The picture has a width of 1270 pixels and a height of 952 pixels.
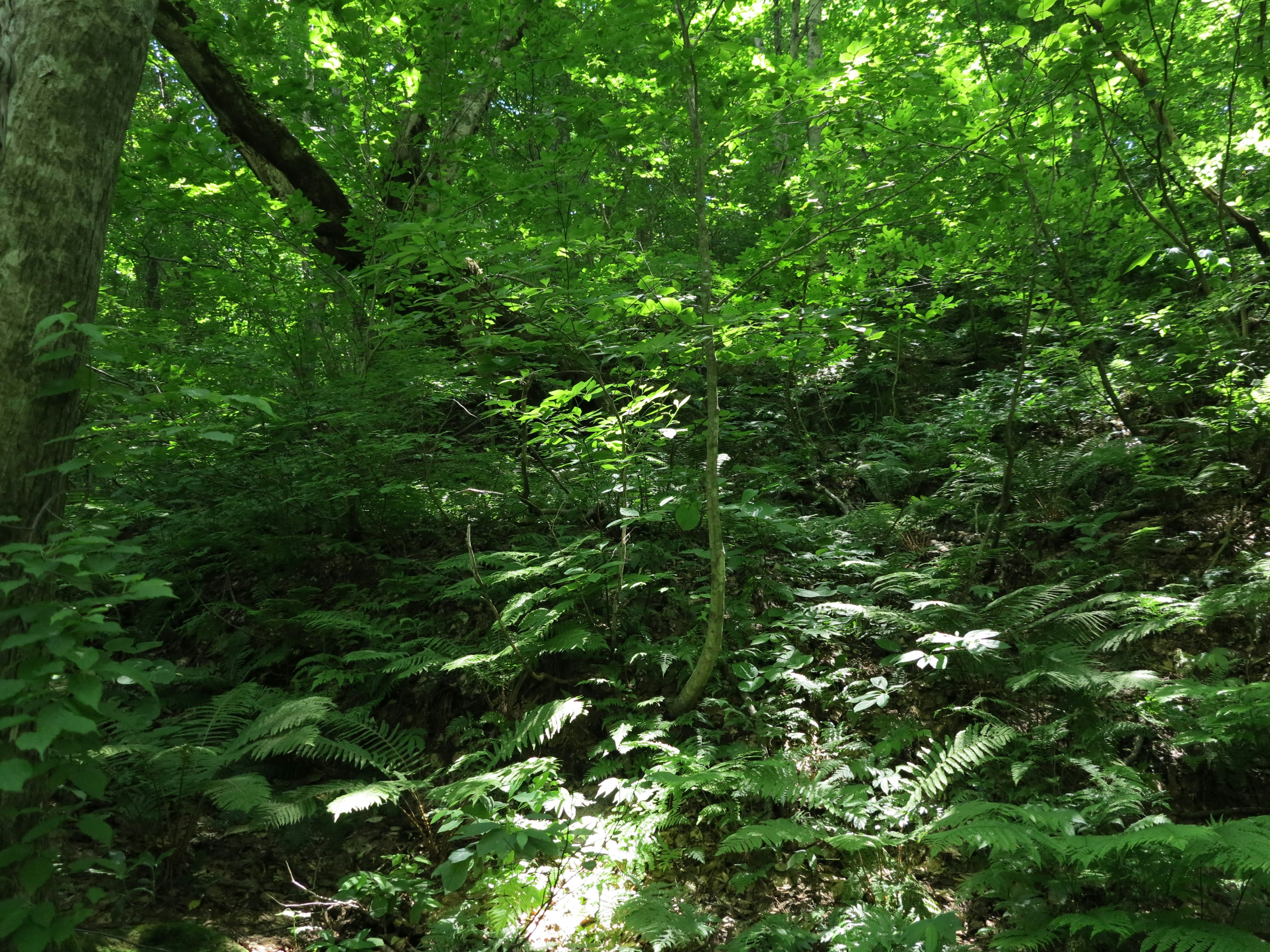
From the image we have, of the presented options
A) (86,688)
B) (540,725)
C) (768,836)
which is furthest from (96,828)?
(768,836)

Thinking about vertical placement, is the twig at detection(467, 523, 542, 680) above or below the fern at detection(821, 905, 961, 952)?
above

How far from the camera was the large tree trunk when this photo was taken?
6.68 feet

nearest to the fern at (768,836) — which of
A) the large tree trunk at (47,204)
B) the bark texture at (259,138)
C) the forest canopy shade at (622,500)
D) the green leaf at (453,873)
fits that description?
the forest canopy shade at (622,500)

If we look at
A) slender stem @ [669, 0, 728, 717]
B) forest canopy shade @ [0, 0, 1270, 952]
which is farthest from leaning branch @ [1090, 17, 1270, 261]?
slender stem @ [669, 0, 728, 717]

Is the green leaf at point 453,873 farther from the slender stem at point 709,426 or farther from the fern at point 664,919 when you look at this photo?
the slender stem at point 709,426

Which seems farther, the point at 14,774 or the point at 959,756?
the point at 959,756

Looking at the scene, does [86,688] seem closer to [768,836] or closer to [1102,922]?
[768,836]

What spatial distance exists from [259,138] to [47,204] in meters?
4.90

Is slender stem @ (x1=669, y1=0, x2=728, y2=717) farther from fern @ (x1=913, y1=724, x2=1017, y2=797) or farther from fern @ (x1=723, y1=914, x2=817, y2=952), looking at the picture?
fern @ (x1=723, y1=914, x2=817, y2=952)

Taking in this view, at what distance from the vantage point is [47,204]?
2.11 m

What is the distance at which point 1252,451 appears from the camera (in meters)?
4.53

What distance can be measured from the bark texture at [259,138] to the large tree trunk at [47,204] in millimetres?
3430

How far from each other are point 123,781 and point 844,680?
361 centimetres

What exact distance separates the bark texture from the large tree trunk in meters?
3.43
